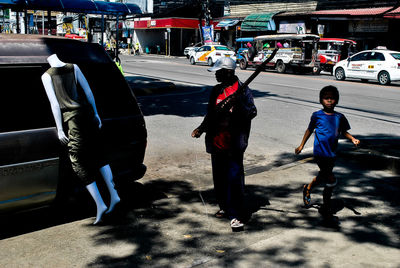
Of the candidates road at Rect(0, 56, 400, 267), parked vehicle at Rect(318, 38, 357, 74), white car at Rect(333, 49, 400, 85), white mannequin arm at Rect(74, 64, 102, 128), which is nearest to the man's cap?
white mannequin arm at Rect(74, 64, 102, 128)

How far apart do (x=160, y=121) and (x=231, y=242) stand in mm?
6216

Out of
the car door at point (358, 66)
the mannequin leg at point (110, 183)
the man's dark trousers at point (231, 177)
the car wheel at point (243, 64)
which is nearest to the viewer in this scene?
the man's dark trousers at point (231, 177)

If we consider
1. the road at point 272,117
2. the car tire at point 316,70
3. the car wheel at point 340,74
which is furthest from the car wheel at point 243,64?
the road at point 272,117

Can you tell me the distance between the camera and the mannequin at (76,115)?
13.3 feet

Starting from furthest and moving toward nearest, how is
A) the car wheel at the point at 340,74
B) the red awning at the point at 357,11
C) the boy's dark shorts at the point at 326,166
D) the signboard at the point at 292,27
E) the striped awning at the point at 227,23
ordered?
1. the striped awning at the point at 227,23
2. the signboard at the point at 292,27
3. the red awning at the point at 357,11
4. the car wheel at the point at 340,74
5. the boy's dark shorts at the point at 326,166

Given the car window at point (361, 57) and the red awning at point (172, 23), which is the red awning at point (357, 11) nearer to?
the car window at point (361, 57)

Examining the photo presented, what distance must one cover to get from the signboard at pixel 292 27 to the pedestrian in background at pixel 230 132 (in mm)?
34186

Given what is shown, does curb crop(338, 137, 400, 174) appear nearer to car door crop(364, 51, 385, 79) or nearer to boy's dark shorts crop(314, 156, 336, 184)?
boy's dark shorts crop(314, 156, 336, 184)

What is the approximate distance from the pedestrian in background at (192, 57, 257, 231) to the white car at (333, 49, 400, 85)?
55.6 feet

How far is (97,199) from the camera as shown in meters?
4.40

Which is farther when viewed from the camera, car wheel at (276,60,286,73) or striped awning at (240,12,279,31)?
striped awning at (240,12,279,31)

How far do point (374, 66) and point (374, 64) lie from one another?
9 centimetres

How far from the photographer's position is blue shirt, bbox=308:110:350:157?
14.7 ft

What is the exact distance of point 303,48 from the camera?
1063 inches
